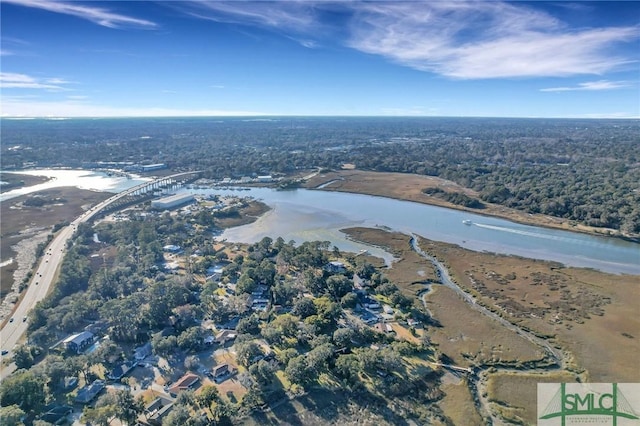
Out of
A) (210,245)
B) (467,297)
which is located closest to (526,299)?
(467,297)

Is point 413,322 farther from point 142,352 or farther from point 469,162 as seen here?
point 469,162

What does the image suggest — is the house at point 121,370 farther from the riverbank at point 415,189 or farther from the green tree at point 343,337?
the riverbank at point 415,189

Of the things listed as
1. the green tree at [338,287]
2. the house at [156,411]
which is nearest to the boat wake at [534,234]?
the green tree at [338,287]

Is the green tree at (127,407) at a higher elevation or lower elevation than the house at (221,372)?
higher

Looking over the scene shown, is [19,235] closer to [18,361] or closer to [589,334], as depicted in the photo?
[18,361]

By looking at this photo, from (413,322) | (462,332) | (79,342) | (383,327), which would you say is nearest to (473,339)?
(462,332)

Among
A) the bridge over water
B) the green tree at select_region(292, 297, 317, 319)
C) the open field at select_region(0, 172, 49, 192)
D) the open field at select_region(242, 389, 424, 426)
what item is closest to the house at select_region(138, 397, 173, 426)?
the open field at select_region(242, 389, 424, 426)

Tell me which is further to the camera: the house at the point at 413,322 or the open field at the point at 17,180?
the open field at the point at 17,180
